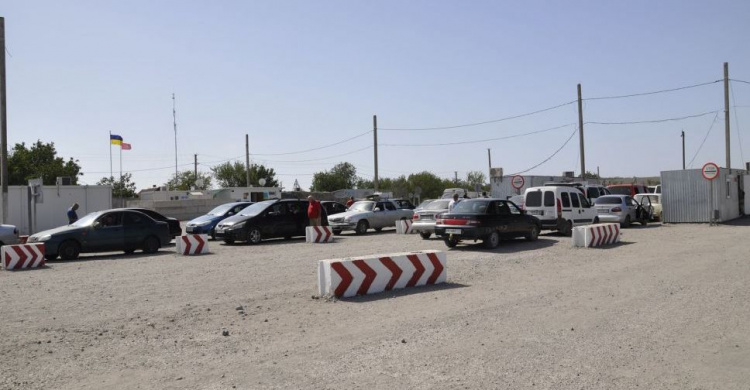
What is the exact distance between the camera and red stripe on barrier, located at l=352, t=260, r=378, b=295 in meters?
10.4

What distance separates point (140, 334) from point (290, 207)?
51.1 feet

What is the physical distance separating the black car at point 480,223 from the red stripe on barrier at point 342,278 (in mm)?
7791

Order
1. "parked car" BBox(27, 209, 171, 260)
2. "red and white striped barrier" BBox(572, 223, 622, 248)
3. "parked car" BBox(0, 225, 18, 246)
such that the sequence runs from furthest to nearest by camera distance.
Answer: "parked car" BBox(0, 225, 18, 246)
"red and white striped barrier" BBox(572, 223, 622, 248)
"parked car" BBox(27, 209, 171, 260)

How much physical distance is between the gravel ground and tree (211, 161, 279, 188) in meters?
76.7

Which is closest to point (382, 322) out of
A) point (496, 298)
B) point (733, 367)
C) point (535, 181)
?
point (496, 298)

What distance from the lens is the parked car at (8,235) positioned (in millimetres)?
18625

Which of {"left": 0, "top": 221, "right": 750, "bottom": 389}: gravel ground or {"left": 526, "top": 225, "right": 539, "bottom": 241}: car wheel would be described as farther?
{"left": 526, "top": 225, "right": 539, "bottom": 241}: car wheel

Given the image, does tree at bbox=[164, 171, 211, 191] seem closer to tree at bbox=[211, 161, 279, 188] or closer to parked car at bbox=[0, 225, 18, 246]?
tree at bbox=[211, 161, 279, 188]

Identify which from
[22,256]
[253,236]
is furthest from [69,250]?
[253,236]

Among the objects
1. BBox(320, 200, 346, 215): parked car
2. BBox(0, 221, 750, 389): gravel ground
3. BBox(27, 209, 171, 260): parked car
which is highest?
BBox(320, 200, 346, 215): parked car

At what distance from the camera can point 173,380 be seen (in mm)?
5812

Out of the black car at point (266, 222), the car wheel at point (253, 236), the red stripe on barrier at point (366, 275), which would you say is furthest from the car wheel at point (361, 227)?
the red stripe on barrier at point (366, 275)

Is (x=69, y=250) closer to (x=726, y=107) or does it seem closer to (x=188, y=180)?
(x=726, y=107)

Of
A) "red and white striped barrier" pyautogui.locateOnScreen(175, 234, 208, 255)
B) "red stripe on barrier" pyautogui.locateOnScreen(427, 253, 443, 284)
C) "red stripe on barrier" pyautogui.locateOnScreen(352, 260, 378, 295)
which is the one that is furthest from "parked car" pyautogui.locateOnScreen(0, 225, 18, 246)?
"red stripe on barrier" pyautogui.locateOnScreen(427, 253, 443, 284)
